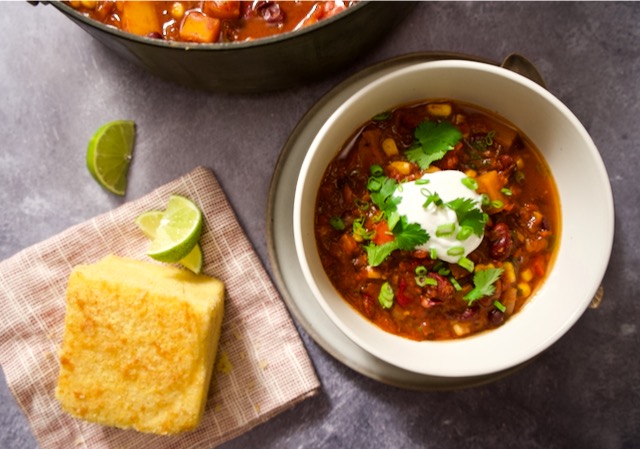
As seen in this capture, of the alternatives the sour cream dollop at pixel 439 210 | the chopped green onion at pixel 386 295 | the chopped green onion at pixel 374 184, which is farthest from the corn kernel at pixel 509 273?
the chopped green onion at pixel 374 184

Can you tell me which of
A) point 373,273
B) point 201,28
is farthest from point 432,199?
point 201,28

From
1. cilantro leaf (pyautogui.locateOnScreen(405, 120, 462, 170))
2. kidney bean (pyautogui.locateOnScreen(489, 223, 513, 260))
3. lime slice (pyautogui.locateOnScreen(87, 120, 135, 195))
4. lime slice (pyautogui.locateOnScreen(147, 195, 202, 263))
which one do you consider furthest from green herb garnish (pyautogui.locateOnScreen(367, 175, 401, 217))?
lime slice (pyautogui.locateOnScreen(87, 120, 135, 195))

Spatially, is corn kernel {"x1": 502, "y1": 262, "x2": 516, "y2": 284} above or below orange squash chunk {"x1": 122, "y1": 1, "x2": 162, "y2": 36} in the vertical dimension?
below

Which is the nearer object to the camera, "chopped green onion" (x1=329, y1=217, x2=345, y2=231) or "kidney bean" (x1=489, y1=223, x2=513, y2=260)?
"kidney bean" (x1=489, y1=223, x2=513, y2=260)

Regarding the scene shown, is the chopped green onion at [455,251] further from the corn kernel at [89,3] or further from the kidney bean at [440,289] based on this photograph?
the corn kernel at [89,3]

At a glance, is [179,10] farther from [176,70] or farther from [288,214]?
[288,214]

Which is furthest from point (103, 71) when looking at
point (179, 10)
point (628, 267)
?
point (628, 267)

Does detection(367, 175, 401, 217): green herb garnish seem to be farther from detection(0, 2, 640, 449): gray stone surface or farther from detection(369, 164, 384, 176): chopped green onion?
detection(0, 2, 640, 449): gray stone surface
